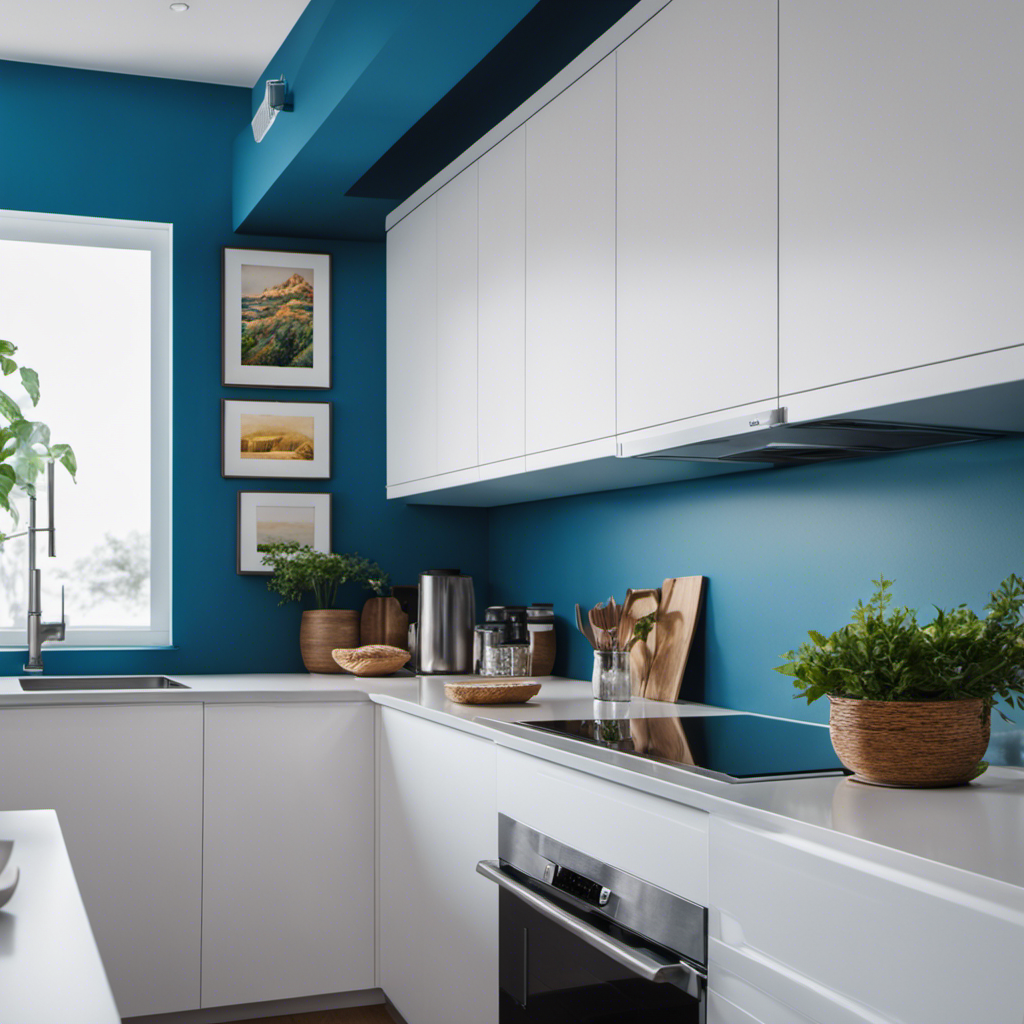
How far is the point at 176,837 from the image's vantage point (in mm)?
2936

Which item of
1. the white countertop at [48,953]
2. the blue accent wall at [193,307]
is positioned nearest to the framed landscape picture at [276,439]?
the blue accent wall at [193,307]

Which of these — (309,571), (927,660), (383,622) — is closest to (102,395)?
(309,571)

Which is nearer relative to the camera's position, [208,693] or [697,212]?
[697,212]

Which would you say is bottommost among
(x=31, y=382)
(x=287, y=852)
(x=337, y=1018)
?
(x=337, y=1018)

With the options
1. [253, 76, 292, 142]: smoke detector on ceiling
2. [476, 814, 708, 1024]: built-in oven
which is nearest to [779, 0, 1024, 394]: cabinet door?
[476, 814, 708, 1024]: built-in oven

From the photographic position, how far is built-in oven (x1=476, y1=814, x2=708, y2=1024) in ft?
5.02

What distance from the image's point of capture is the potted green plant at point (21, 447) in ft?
10.9

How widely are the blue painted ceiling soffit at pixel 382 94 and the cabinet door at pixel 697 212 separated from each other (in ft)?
1.21

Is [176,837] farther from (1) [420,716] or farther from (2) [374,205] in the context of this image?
(2) [374,205]

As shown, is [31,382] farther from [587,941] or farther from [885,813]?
[885,813]

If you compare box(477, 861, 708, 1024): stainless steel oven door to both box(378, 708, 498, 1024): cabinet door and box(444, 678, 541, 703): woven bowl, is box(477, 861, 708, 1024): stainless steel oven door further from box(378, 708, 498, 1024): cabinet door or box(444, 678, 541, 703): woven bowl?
box(444, 678, 541, 703): woven bowl

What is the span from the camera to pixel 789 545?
7.72ft

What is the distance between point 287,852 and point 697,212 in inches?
76.6

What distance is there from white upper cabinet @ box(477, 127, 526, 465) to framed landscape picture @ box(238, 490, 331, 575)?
A: 1.03 m
